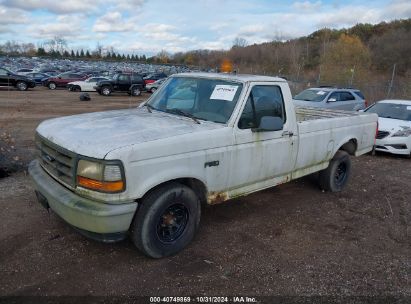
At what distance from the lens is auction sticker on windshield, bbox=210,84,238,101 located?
441 centimetres

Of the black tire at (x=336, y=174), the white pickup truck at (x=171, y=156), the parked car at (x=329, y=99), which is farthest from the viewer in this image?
the parked car at (x=329, y=99)

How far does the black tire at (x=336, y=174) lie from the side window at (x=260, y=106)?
1.81 m

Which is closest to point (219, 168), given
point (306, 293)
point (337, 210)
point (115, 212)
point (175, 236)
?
point (175, 236)

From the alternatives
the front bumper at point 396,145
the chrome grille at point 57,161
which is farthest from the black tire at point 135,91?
the chrome grille at point 57,161

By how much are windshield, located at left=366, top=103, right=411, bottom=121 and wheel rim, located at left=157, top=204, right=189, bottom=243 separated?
8.57 meters

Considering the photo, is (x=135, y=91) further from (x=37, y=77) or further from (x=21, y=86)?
(x=37, y=77)

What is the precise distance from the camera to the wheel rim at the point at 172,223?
3.82 m

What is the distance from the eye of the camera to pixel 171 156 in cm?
355

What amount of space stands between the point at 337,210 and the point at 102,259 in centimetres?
364

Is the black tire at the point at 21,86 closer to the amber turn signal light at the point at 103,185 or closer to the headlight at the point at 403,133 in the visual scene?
the headlight at the point at 403,133

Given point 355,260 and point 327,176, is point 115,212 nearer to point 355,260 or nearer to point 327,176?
point 355,260

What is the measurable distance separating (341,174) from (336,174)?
0.22 m

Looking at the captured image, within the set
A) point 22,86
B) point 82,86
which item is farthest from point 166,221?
point 82,86

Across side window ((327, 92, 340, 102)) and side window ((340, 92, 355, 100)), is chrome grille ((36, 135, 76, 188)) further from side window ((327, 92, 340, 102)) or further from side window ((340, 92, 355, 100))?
side window ((340, 92, 355, 100))
